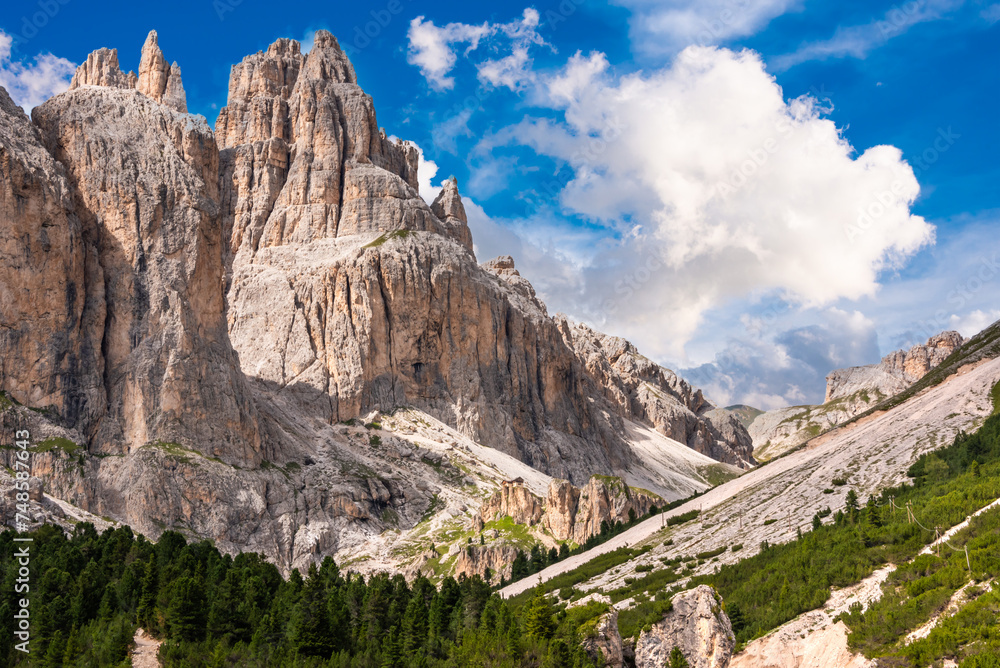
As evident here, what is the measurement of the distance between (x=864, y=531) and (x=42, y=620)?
65967 millimetres

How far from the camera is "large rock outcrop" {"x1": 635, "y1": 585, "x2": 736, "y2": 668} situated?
5312cm

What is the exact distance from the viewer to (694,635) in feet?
175

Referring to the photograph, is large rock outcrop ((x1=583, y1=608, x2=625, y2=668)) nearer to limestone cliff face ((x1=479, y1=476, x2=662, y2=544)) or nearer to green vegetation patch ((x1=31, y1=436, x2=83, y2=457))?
limestone cliff face ((x1=479, y1=476, x2=662, y2=544))

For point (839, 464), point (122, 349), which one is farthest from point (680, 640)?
point (122, 349)

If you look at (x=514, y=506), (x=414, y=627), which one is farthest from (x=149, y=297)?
(x=414, y=627)

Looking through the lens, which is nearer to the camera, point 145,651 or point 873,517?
point 145,651

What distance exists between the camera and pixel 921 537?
7200 centimetres

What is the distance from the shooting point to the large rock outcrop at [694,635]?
53.1 meters

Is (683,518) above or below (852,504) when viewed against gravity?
above

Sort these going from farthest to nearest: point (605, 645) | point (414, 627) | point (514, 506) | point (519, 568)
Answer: point (514, 506) → point (519, 568) → point (414, 627) → point (605, 645)

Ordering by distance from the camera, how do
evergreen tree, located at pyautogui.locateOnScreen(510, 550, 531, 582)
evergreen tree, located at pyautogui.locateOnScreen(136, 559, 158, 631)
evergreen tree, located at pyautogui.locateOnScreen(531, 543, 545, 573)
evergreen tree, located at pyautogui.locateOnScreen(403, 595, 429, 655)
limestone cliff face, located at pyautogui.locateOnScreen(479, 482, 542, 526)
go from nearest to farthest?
evergreen tree, located at pyautogui.locateOnScreen(403, 595, 429, 655), evergreen tree, located at pyautogui.locateOnScreen(136, 559, 158, 631), evergreen tree, located at pyautogui.locateOnScreen(510, 550, 531, 582), evergreen tree, located at pyautogui.locateOnScreen(531, 543, 545, 573), limestone cliff face, located at pyautogui.locateOnScreen(479, 482, 542, 526)

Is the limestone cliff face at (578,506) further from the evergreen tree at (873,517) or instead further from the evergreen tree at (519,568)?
the evergreen tree at (873,517)

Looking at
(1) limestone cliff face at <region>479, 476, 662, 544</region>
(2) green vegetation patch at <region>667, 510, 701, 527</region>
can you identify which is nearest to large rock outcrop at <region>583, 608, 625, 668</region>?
(2) green vegetation patch at <region>667, 510, 701, 527</region>

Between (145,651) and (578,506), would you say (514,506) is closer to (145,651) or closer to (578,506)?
(578,506)
